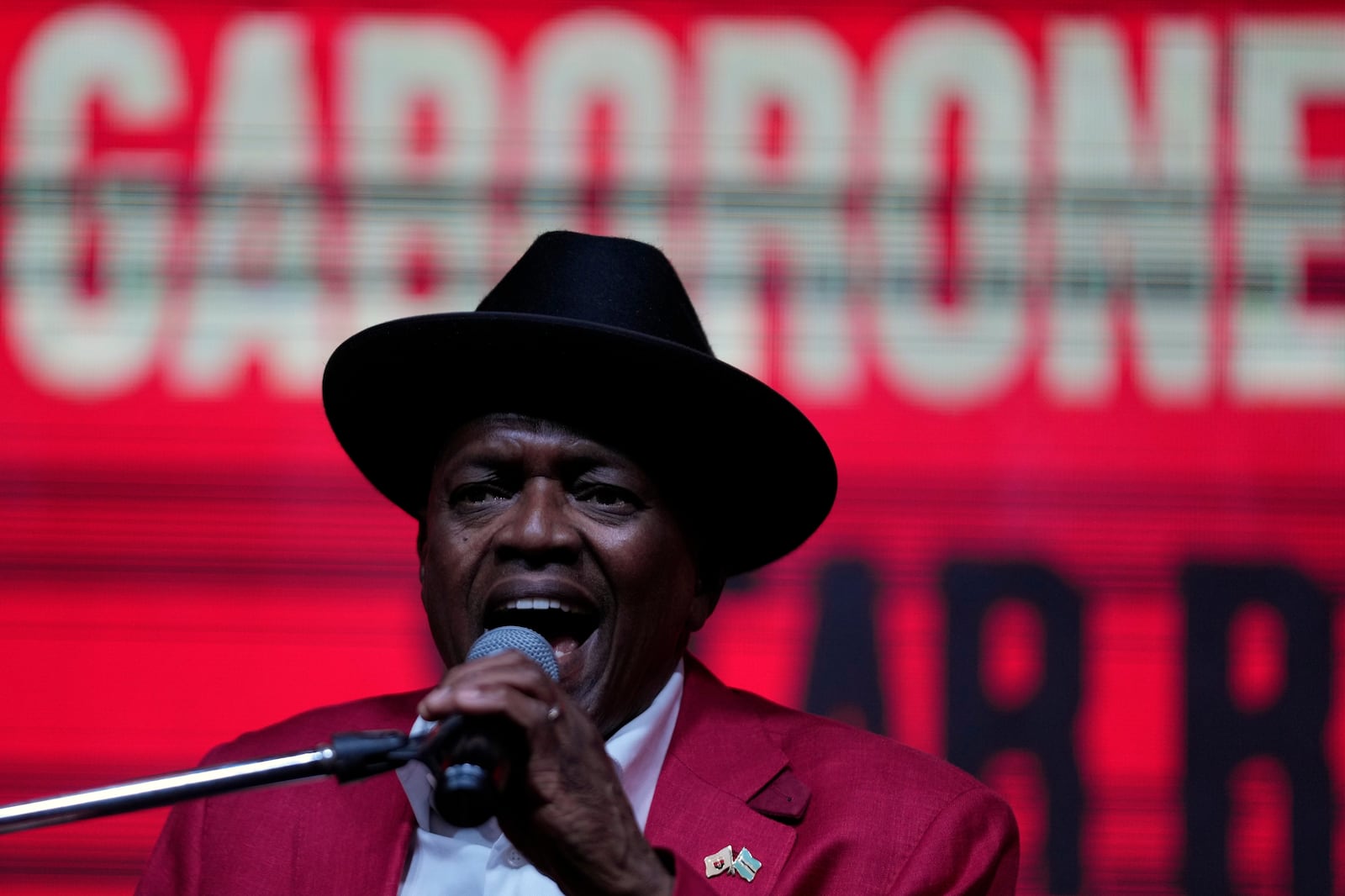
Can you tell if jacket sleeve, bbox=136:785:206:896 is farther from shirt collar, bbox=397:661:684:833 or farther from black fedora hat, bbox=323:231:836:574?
black fedora hat, bbox=323:231:836:574

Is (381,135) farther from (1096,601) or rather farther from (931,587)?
(1096,601)

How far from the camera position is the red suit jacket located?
2.27m

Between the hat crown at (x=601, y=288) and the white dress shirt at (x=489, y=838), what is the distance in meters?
0.55

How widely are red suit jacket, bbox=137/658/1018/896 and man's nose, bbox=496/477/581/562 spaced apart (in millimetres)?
401

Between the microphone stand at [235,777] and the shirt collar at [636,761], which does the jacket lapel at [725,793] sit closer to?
the shirt collar at [636,761]

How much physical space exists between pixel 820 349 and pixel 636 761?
4.20 ft

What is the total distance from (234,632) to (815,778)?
1517 millimetres

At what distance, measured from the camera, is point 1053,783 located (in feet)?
10.8

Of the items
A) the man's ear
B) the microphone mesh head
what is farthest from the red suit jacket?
the microphone mesh head

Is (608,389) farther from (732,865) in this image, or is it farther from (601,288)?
(732,865)

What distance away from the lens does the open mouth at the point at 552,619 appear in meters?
2.20

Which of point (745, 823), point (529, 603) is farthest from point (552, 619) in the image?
point (745, 823)

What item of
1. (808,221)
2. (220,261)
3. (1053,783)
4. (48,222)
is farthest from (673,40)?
(1053,783)

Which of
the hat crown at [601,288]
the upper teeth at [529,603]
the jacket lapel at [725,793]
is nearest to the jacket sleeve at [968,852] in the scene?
the jacket lapel at [725,793]
